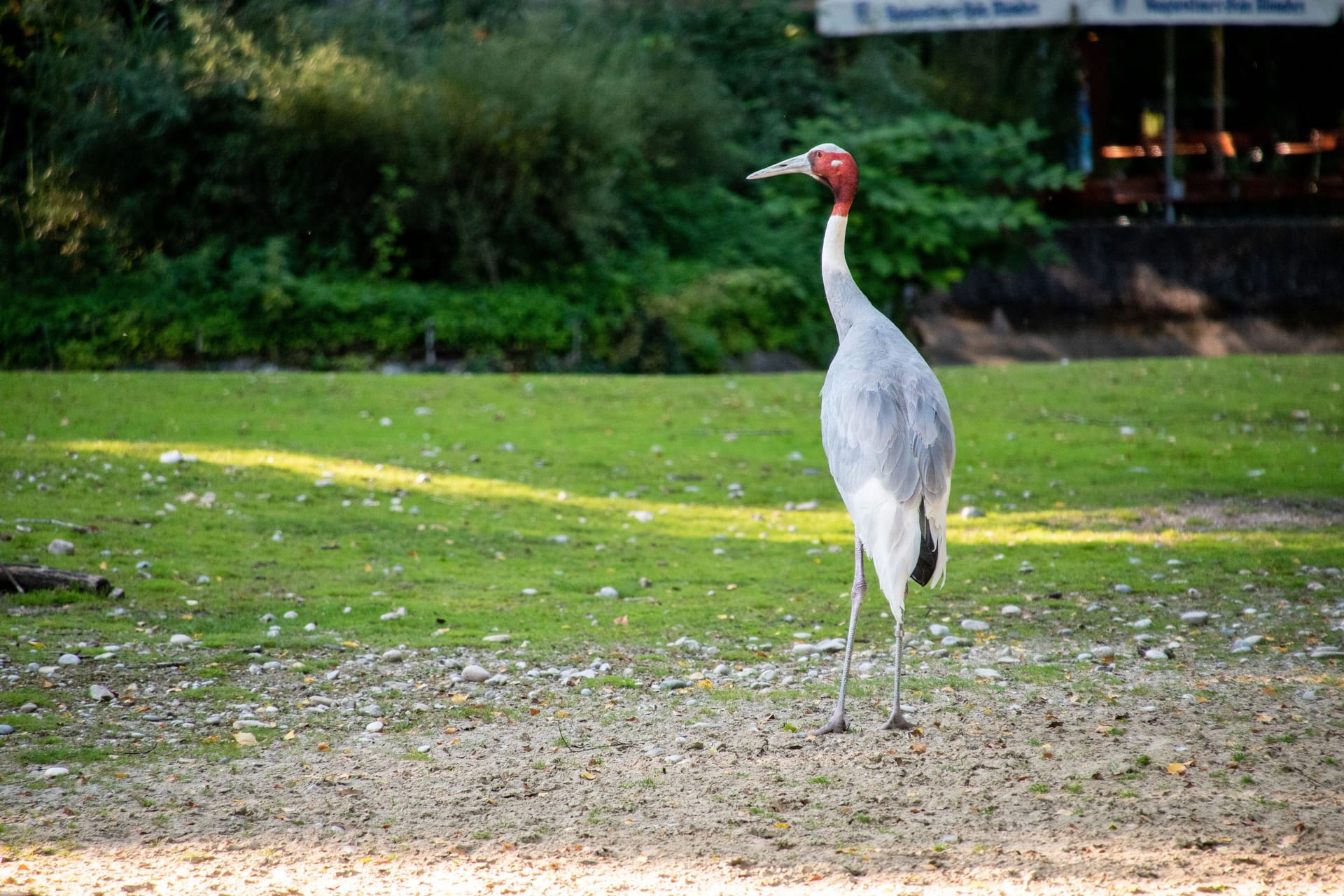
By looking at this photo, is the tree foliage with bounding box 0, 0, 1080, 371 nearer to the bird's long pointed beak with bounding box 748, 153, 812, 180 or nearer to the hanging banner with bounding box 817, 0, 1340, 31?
the hanging banner with bounding box 817, 0, 1340, 31

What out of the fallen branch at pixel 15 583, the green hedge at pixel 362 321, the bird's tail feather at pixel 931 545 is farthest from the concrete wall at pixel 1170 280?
the bird's tail feather at pixel 931 545

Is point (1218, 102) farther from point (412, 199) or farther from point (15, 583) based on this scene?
point (15, 583)

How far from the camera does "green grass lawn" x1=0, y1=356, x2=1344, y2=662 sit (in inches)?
308

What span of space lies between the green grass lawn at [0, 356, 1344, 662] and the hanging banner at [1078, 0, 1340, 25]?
1159 centimetres

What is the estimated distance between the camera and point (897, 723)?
228 inches

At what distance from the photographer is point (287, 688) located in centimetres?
640

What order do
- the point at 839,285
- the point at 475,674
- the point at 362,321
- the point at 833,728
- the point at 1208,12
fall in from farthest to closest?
the point at 1208,12
the point at 362,321
the point at 839,285
the point at 475,674
the point at 833,728

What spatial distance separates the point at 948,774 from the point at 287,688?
10.7ft

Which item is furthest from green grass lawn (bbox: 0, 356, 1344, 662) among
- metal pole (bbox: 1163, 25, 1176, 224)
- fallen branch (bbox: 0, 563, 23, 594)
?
metal pole (bbox: 1163, 25, 1176, 224)

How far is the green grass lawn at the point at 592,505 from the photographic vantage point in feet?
25.7

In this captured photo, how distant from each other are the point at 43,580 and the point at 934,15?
929 inches

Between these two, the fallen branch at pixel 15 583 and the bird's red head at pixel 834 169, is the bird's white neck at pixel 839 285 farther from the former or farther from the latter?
the fallen branch at pixel 15 583

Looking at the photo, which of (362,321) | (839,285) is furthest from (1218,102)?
(839,285)

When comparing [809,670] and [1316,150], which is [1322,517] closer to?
[809,670]
